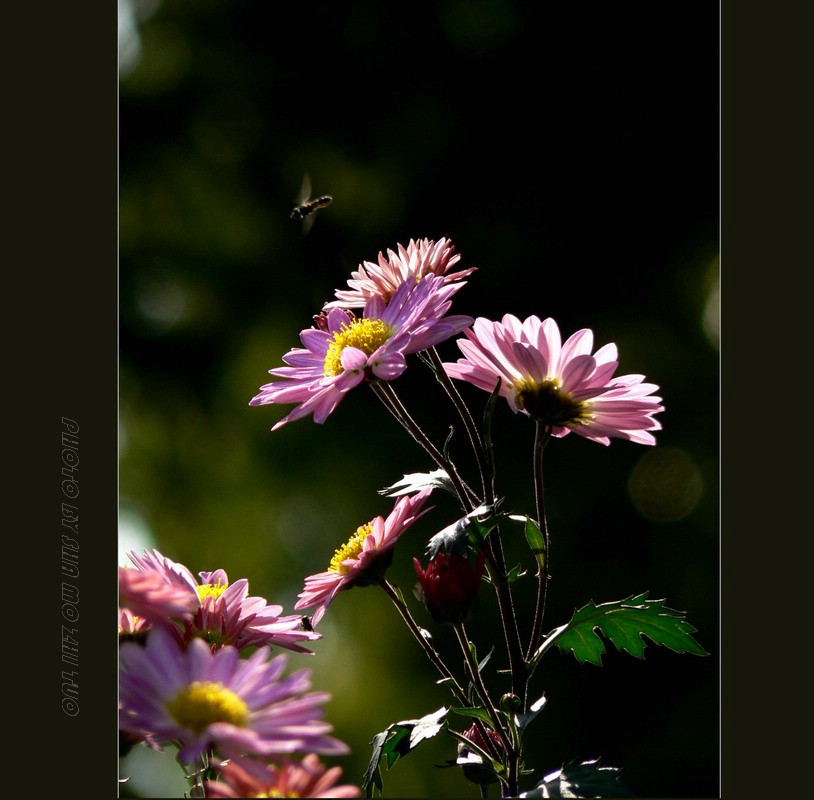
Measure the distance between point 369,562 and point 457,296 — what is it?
206cm

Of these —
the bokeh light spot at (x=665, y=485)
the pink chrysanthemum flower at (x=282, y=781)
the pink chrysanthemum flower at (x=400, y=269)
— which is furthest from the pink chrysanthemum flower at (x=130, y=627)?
the bokeh light spot at (x=665, y=485)

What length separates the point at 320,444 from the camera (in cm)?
360

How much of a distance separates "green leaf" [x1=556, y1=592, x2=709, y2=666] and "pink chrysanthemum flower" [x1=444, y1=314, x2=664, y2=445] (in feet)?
0.53

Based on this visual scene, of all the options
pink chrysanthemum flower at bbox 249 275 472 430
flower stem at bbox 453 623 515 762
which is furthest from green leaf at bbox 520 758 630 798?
pink chrysanthemum flower at bbox 249 275 472 430

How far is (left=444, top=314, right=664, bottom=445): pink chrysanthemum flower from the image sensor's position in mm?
915

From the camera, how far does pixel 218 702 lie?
0.67m

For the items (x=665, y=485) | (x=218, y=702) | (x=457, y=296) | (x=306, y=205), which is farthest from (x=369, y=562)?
(x=665, y=485)

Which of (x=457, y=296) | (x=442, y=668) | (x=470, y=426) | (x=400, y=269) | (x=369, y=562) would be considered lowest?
(x=442, y=668)

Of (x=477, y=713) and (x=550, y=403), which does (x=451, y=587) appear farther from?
(x=550, y=403)

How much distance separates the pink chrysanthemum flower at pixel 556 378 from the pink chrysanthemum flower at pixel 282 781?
1.34 feet
